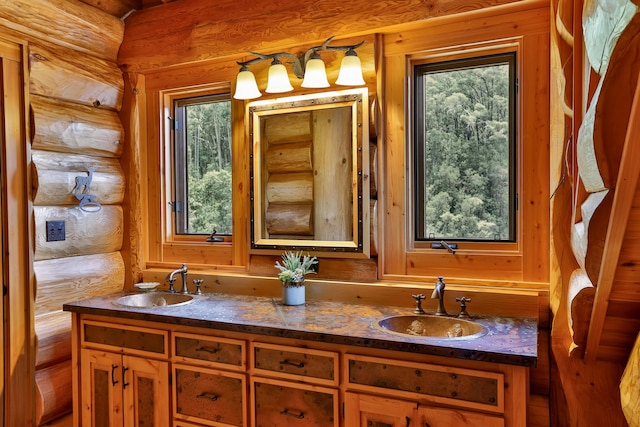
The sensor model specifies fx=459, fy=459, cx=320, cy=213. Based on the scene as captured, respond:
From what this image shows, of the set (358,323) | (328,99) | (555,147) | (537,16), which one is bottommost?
(358,323)

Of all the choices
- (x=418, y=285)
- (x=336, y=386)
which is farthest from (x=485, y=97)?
(x=336, y=386)

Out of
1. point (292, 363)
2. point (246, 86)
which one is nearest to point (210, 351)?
point (292, 363)

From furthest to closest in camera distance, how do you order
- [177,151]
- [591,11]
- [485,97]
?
1. [177,151]
2. [485,97]
3. [591,11]

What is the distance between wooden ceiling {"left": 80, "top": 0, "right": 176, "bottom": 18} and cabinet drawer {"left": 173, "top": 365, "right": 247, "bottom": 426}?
6.89ft

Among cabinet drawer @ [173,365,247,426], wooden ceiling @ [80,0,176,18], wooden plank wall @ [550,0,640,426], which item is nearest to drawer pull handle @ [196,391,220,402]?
cabinet drawer @ [173,365,247,426]

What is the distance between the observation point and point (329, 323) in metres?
1.88

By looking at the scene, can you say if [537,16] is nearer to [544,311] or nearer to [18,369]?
[544,311]

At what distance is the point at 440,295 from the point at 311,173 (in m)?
0.92

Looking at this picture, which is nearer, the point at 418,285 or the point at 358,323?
the point at 358,323

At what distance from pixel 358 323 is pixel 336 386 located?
0.87 ft

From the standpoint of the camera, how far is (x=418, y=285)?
219cm

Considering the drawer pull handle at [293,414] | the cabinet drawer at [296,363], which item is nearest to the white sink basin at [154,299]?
the cabinet drawer at [296,363]

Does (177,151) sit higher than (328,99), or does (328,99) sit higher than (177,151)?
(328,99)

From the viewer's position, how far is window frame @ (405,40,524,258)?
2.06 metres
